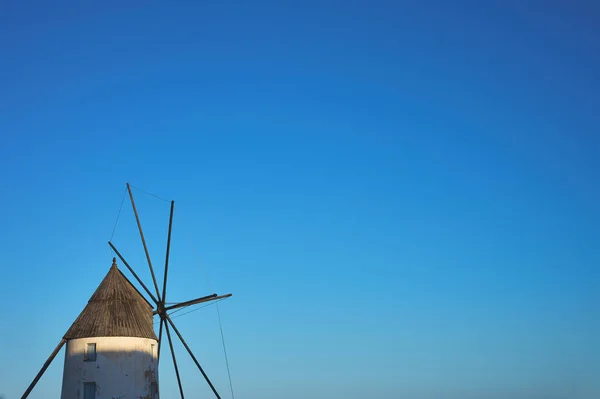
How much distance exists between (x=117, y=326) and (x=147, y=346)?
1.85 metres

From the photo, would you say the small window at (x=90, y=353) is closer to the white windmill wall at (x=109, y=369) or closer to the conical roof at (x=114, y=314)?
the white windmill wall at (x=109, y=369)

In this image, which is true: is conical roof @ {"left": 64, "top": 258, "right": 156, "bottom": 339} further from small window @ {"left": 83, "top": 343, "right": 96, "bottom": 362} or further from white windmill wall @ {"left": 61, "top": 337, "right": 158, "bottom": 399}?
small window @ {"left": 83, "top": 343, "right": 96, "bottom": 362}

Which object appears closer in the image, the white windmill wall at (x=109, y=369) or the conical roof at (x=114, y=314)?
the white windmill wall at (x=109, y=369)

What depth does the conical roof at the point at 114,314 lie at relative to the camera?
29516 millimetres

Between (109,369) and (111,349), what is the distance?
82 centimetres

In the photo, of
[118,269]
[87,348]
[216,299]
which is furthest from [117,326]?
[216,299]

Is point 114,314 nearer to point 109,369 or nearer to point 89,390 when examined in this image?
point 109,369

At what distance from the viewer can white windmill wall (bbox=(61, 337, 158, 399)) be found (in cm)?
2873

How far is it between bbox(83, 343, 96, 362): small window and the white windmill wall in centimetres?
9

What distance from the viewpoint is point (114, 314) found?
3005 centimetres

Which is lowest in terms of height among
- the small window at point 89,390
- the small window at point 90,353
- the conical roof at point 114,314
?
the small window at point 89,390

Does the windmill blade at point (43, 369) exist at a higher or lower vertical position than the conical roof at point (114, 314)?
lower

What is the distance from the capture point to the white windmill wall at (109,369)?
28734mm

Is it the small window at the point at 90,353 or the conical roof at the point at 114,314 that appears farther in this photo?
the conical roof at the point at 114,314
